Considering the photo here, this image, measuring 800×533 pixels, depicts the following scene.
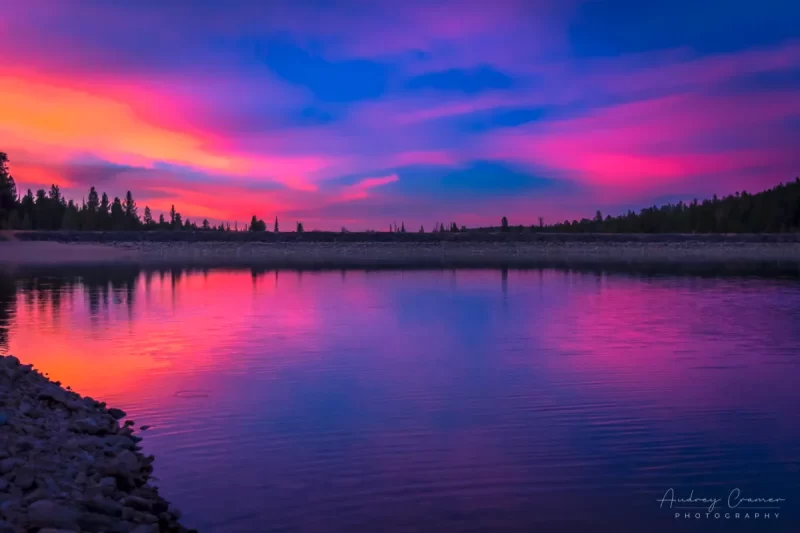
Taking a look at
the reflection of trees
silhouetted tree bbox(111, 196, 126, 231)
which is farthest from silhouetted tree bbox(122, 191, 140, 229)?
the reflection of trees

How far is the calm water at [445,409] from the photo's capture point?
9.91 metres

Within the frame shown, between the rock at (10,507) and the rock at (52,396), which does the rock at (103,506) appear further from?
the rock at (52,396)

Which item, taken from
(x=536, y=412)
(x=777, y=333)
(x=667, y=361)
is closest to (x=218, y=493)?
(x=536, y=412)

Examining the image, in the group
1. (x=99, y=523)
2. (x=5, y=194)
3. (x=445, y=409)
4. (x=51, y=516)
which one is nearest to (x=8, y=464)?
(x=51, y=516)

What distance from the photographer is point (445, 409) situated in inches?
588

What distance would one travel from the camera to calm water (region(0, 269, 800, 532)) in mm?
9906

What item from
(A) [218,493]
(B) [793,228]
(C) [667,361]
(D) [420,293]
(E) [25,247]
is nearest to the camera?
(A) [218,493]

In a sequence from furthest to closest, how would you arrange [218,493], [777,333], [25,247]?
[25,247]
[777,333]
[218,493]

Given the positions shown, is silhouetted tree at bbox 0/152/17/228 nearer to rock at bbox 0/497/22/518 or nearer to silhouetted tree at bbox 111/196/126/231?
silhouetted tree at bbox 111/196/126/231

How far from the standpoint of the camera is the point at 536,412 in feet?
48.0

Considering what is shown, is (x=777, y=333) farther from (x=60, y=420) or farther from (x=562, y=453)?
(x=60, y=420)

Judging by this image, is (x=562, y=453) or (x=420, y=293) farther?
(x=420, y=293)

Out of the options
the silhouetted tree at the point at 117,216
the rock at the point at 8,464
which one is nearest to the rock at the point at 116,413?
the rock at the point at 8,464

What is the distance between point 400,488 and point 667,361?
42.0ft
